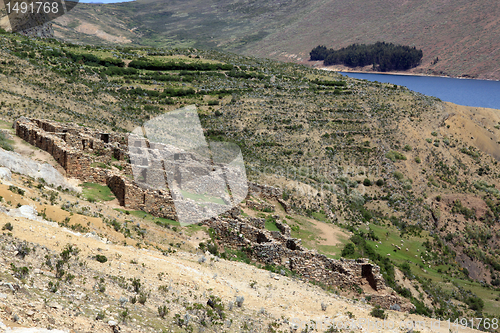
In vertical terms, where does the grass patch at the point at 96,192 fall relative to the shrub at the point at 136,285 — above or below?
below

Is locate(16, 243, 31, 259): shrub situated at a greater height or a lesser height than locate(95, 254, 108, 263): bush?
greater

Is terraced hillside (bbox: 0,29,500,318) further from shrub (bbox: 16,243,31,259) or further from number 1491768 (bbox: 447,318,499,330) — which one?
shrub (bbox: 16,243,31,259)

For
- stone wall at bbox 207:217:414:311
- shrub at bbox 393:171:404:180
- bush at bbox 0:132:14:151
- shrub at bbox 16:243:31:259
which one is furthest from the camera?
shrub at bbox 393:171:404:180

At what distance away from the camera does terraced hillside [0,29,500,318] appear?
89.0 ft

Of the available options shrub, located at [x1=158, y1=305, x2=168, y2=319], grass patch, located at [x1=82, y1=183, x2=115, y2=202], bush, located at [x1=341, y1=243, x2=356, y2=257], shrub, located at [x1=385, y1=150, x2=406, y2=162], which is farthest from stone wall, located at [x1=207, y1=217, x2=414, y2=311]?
shrub, located at [x1=385, y1=150, x2=406, y2=162]

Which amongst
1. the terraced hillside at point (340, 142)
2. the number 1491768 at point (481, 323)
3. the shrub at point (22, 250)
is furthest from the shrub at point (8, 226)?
the number 1491768 at point (481, 323)

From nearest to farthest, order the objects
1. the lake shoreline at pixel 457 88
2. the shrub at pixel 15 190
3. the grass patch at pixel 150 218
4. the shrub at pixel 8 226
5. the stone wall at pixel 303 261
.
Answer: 1. the shrub at pixel 8 226
2. the shrub at pixel 15 190
3. the grass patch at pixel 150 218
4. the stone wall at pixel 303 261
5. the lake shoreline at pixel 457 88

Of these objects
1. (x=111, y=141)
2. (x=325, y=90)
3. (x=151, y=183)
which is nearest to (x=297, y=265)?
(x=151, y=183)

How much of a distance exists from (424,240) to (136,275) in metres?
29.0

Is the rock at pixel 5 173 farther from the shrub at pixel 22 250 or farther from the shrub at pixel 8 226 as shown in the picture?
the shrub at pixel 22 250

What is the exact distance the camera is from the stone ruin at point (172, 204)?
672 inches

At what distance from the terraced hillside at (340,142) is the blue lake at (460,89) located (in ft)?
94.4

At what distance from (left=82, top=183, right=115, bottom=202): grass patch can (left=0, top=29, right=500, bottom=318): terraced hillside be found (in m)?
7.34

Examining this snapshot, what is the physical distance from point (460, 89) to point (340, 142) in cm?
8193
